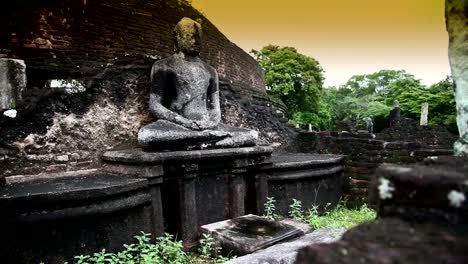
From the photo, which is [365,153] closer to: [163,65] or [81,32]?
[163,65]

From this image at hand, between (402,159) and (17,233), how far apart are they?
162 inches

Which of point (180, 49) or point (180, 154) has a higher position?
point (180, 49)

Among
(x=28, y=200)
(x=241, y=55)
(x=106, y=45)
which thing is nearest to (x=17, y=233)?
(x=28, y=200)

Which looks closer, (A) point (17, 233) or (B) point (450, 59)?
(B) point (450, 59)

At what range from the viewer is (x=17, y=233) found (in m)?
2.37

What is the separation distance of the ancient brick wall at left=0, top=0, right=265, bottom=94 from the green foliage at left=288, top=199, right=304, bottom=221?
401cm

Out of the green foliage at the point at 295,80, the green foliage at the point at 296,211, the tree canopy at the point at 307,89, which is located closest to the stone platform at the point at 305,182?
the green foliage at the point at 296,211

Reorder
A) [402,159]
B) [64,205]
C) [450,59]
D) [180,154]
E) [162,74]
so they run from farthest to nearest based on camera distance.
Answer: [402,159]
[162,74]
[180,154]
[64,205]
[450,59]

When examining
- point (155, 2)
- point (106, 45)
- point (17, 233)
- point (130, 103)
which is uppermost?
point (155, 2)

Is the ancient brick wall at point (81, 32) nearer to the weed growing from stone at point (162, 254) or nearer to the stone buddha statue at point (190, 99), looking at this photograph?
the stone buddha statue at point (190, 99)

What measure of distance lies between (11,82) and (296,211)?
3163 mm

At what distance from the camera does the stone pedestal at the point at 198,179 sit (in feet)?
10.7

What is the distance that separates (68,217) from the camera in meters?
2.53

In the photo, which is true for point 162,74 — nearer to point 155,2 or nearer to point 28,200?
point 28,200
